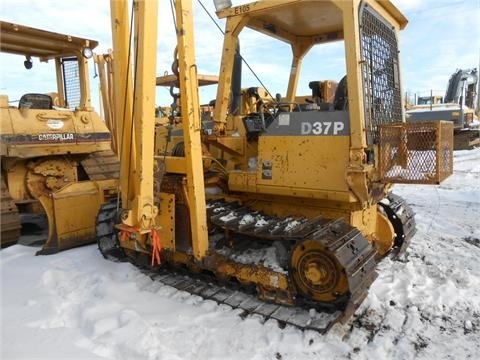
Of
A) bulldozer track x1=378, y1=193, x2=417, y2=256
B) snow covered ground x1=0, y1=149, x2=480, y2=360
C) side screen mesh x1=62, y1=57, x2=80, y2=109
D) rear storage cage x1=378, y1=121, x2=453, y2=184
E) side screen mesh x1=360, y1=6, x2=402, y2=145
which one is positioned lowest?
snow covered ground x1=0, y1=149, x2=480, y2=360

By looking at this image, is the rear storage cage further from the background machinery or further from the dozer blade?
the background machinery

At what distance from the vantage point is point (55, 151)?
6090 millimetres

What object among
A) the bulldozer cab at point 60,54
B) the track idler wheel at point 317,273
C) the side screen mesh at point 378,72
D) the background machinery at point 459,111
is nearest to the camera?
the track idler wheel at point 317,273

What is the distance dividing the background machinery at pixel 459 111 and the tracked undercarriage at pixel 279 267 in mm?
11279

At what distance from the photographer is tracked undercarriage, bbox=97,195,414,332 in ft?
10.3

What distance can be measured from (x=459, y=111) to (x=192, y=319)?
14629 mm

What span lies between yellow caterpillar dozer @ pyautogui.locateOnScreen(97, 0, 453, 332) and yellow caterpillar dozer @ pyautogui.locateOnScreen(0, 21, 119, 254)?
3.98 feet

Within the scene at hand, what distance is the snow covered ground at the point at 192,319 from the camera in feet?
9.61

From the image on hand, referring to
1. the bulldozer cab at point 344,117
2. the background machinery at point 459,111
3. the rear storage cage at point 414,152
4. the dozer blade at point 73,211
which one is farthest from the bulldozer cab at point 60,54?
the background machinery at point 459,111

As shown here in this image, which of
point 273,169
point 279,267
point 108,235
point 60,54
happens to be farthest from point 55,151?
point 279,267

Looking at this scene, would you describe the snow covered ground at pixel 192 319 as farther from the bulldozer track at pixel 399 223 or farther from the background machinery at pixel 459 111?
the background machinery at pixel 459 111

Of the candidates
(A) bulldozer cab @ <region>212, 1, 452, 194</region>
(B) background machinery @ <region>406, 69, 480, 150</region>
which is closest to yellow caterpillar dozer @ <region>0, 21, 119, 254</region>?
(A) bulldozer cab @ <region>212, 1, 452, 194</region>

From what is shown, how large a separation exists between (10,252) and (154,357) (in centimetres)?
304

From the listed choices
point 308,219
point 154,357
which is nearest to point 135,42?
point 308,219
